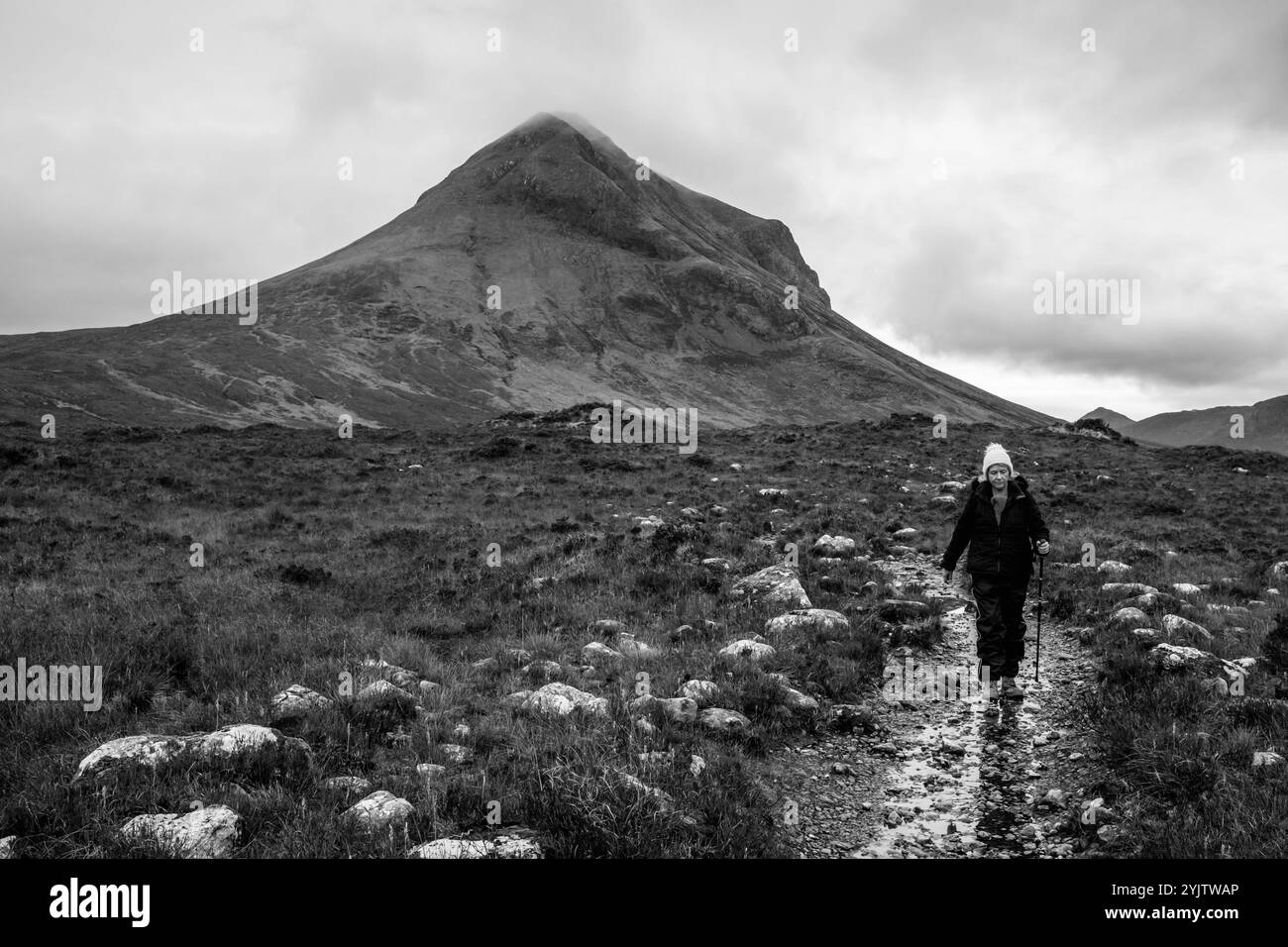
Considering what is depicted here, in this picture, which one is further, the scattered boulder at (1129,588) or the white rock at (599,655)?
the scattered boulder at (1129,588)

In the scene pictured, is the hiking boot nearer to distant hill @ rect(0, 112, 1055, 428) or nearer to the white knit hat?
the white knit hat

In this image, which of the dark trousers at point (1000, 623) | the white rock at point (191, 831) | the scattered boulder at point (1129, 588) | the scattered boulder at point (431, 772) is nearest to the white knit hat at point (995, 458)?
the dark trousers at point (1000, 623)

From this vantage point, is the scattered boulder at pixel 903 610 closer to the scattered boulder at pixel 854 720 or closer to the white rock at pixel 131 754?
the scattered boulder at pixel 854 720

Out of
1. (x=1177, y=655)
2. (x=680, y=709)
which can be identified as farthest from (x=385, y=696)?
(x=1177, y=655)

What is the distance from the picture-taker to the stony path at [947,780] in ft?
17.1

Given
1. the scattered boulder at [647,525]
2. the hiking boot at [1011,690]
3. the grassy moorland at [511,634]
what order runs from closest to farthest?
the grassy moorland at [511,634] < the hiking boot at [1011,690] < the scattered boulder at [647,525]

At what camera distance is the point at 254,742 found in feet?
17.5

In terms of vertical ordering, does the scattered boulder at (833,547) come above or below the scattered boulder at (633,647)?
above

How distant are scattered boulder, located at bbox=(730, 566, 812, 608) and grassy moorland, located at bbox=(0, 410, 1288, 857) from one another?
15.2 inches

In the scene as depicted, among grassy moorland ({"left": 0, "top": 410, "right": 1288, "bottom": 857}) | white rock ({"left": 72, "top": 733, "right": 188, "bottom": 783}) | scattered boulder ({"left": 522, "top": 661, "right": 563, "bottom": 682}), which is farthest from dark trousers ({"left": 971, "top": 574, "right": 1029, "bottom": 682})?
white rock ({"left": 72, "top": 733, "right": 188, "bottom": 783})

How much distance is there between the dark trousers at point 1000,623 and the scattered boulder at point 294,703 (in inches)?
289

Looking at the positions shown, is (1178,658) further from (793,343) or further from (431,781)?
(793,343)
